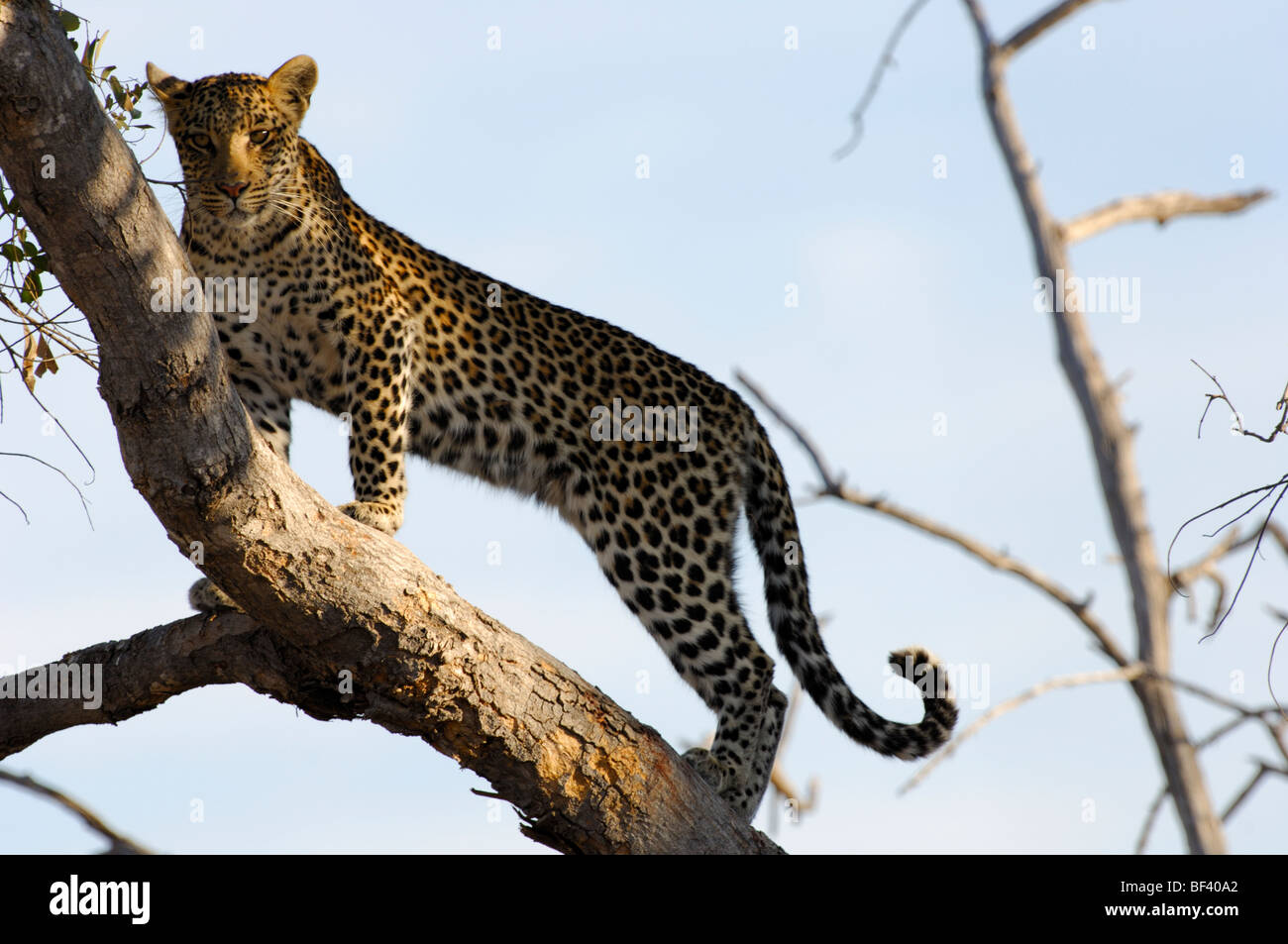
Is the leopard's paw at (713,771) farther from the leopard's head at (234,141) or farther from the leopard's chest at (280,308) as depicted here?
the leopard's head at (234,141)

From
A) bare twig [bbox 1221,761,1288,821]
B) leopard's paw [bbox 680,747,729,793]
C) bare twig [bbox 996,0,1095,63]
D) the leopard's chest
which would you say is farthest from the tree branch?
the leopard's chest

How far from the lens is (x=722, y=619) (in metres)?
7.92

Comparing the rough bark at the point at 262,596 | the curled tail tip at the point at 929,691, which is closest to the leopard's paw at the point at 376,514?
the rough bark at the point at 262,596

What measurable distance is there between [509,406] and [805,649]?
2.12 metres

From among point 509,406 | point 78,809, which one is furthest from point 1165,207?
point 78,809

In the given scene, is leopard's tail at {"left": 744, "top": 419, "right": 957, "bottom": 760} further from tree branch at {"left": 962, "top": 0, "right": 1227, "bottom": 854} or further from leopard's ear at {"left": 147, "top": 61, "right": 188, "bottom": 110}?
leopard's ear at {"left": 147, "top": 61, "right": 188, "bottom": 110}

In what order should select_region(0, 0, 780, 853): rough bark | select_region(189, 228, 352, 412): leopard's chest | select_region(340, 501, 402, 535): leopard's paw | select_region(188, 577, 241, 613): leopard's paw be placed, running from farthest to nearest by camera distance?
1. select_region(189, 228, 352, 412): leopard's chest
2. select_region(340, 501, 402, 535): leopard's paw
3. select_region(188, 577, 241, 613): leopard's paw
4. select_region(0, 0, 780, 853): rough bark

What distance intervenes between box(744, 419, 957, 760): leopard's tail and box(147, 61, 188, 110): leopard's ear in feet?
12.1

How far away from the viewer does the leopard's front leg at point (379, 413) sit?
7270mm

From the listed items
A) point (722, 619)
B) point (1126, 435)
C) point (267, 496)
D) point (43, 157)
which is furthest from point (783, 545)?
point (43, 157)

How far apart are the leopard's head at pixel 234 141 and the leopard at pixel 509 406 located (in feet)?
0.04

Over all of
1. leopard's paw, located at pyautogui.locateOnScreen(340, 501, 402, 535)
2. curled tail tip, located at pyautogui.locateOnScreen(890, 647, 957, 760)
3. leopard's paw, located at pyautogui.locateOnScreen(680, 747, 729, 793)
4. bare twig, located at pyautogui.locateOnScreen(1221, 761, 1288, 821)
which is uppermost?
leopard's paw, located at pyautogui.locateOnScreen(340, 501, 402, 535)

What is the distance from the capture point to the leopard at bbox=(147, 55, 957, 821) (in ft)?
24.9
